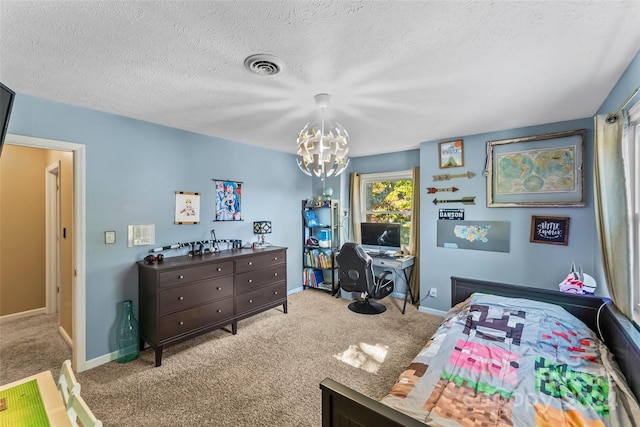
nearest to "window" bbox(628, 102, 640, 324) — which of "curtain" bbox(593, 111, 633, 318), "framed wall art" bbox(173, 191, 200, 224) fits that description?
"curtain" bbox(593, 111, 633, 318)

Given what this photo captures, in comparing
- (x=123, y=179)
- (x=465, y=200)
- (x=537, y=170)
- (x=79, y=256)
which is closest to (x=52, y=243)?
(x=79, y=256)

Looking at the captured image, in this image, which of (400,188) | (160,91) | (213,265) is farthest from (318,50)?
(400,188)

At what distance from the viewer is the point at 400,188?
448 cm

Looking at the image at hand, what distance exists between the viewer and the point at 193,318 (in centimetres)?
278

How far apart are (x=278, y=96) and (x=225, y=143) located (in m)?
1.69

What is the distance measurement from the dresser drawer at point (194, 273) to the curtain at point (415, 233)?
8.75ft

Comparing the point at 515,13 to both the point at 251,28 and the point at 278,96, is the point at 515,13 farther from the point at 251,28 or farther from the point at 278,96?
the point at 278,96

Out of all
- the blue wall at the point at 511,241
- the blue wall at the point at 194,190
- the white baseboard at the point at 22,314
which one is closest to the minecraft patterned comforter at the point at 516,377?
the blue wall at the point at 511,241

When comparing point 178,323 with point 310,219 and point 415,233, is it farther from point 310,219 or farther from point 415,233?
point 415,233

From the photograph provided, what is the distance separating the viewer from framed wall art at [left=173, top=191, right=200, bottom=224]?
10.5ft

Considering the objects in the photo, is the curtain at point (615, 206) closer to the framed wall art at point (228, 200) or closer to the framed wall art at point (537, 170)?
the framed wall art at point (537, 170)

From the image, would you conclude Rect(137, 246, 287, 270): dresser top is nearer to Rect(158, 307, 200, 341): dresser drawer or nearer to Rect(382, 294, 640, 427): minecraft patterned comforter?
Rect(158, 307, 200, 341): dresser drawer

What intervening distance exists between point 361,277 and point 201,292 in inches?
76.9

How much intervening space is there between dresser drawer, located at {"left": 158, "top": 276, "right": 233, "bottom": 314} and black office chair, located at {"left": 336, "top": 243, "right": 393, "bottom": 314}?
153 centimetres
